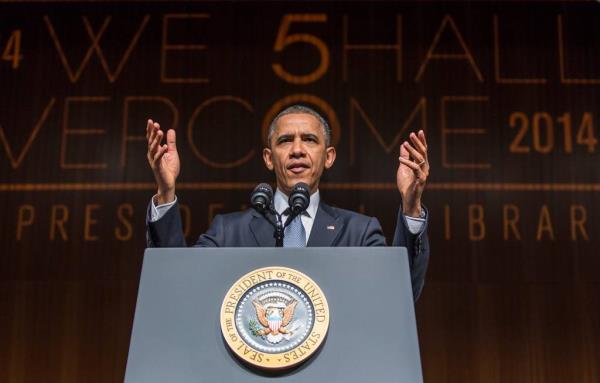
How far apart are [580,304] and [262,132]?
7.59 ft

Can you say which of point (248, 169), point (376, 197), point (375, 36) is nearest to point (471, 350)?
point (376, 197)

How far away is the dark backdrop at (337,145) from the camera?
5.05 m

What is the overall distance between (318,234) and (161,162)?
489 mm

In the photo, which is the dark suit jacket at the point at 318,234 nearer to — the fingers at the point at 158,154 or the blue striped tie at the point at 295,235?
the blue striped tie at the point at 295,235

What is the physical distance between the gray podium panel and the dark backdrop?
358 centimetres

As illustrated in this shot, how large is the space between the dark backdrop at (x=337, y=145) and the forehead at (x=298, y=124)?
108 inches

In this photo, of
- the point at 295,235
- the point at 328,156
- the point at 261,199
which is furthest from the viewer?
the point at 328,156

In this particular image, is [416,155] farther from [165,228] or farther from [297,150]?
[165,228]

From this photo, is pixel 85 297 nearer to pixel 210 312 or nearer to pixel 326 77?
pixel 326 77

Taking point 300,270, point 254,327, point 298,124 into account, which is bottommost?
point 254,327

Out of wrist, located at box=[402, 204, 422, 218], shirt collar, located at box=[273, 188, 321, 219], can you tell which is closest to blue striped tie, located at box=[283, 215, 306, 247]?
shirt collar, located at box=[273, 188, 321, 219]

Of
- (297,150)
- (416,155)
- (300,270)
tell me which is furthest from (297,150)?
(300,270)

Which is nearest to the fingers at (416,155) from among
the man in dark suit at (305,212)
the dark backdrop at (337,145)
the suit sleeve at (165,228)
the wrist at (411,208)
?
the man in dark suit at (305,212)

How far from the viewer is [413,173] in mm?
→ 1965
